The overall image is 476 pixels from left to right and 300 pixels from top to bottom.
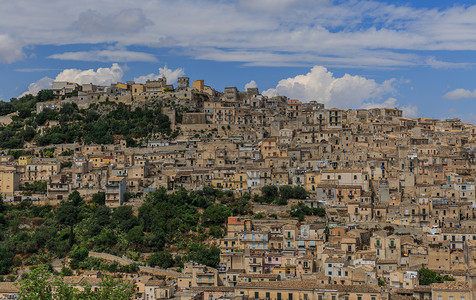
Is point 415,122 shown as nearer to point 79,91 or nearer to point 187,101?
point 187,101

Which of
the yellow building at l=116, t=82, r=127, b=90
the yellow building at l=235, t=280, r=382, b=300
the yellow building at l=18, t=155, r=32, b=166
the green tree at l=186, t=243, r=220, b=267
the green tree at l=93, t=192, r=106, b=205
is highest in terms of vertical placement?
the yellow building at l=116, t=82, r=127, b=90

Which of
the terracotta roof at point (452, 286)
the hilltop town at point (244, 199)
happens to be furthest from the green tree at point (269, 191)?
the terracotta roof at point (452, 286)

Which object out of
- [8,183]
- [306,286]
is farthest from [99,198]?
[306,286]

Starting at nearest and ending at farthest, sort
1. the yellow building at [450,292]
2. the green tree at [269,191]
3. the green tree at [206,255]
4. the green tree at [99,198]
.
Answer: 1. the yellow building at [450,292]
2. the green tree at [206,255]
3. the green tree at [269,191]
4. the green tree at [99,198]

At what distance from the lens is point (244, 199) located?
154ft

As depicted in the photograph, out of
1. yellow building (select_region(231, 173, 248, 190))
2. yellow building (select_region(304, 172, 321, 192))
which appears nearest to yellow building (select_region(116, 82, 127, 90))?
yellow building (select_region(231, 173, 248, 190))

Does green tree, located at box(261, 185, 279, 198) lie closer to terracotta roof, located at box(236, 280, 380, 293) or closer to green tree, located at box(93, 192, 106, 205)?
green tree, located at box(93, 192, 106, 205)

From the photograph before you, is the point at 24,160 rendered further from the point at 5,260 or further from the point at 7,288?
the point at 7,288

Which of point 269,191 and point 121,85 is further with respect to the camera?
point 121,85

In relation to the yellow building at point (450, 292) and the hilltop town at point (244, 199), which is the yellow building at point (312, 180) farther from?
the yellow building at point (450, 292)

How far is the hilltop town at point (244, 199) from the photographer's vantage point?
3634cm

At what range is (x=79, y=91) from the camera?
241 ft

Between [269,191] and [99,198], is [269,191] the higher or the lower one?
the higher one

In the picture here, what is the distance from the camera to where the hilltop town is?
3634 centimetres
